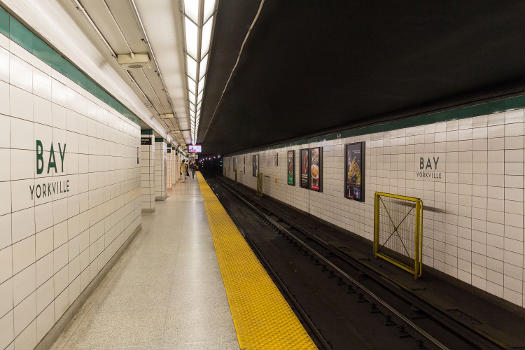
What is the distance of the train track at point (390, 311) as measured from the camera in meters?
3.07

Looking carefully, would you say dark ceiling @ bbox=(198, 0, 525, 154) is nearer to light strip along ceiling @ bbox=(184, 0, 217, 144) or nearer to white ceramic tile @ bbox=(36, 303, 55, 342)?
light strip along ceiling @ bbox=(184, 0, 217, 144)

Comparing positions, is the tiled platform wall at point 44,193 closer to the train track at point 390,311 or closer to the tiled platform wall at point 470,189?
the train track at point 390,311

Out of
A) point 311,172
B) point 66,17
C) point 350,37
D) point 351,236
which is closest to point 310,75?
point 350,37

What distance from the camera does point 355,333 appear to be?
3.30 meters

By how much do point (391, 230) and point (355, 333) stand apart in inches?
117

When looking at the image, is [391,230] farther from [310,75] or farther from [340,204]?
[310,75]

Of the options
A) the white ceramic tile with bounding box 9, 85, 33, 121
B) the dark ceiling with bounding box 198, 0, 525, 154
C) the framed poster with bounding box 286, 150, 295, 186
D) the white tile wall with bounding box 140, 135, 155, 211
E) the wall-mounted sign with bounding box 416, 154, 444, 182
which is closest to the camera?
the white ceramic tile with bounding box 9, 85, 33, 121

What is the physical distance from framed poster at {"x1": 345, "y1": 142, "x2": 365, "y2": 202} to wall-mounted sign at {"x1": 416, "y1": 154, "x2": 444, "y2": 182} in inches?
68.7

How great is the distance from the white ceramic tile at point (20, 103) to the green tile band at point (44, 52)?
350 mm

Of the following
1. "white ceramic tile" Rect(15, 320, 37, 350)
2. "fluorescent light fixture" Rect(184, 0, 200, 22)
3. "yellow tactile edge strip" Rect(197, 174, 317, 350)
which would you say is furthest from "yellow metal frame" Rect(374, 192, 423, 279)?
"white ceramic tile" Rect(15, 320, 37, 350)

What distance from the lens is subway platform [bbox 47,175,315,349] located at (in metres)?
2.81

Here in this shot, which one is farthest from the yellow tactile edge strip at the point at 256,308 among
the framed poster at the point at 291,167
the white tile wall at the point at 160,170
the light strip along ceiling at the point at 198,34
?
the white tile wall at the point at 160,170

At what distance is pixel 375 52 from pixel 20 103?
3.14 metres

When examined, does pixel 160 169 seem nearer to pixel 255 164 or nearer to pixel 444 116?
pixel 255 164
